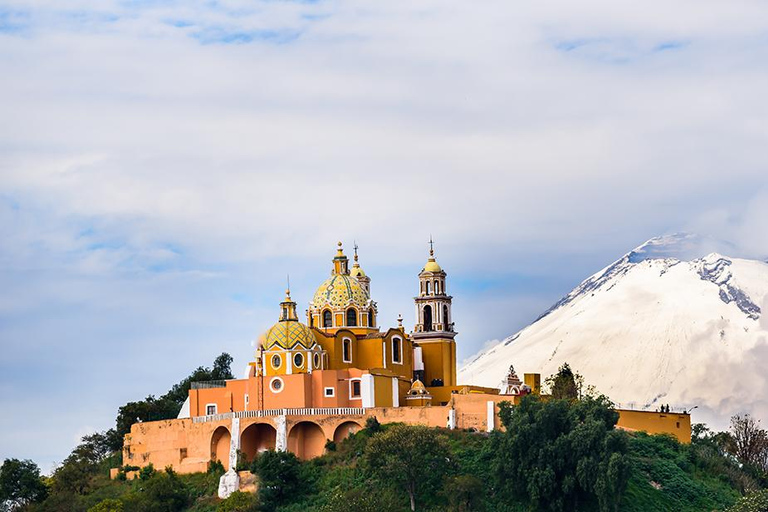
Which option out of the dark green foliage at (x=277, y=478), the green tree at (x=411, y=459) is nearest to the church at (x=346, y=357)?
the dark green foliage at (x=277, y=478)

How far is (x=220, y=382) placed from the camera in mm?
77312

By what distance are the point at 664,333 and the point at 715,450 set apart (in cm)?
2567

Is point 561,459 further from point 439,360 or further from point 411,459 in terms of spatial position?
point 439,360

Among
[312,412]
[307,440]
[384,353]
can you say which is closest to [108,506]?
[307,440]

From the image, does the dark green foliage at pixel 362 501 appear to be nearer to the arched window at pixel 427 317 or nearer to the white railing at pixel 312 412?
the white railing at pixel 312 412

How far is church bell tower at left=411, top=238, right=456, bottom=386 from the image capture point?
75625mm

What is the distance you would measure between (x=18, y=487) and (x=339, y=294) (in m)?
17.3

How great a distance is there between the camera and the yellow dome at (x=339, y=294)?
2904 inches

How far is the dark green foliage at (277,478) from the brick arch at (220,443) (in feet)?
12.1

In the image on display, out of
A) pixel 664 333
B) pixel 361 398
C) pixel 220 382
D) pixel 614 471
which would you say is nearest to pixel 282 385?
pixel 361 398

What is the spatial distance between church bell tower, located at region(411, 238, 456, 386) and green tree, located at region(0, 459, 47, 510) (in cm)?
1899

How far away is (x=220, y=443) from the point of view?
70062 mm

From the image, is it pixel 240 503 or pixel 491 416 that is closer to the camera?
pixel 240 503

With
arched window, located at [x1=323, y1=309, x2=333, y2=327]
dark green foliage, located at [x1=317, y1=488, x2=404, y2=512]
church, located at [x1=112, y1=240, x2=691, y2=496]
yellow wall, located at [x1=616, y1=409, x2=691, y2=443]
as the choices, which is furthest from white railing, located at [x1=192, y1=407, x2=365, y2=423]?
yellow wall, located at [x1=616, y1=409, x2=691, y2=443]
